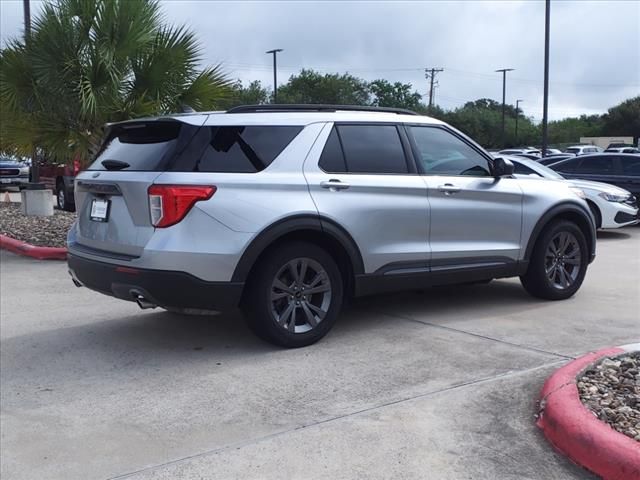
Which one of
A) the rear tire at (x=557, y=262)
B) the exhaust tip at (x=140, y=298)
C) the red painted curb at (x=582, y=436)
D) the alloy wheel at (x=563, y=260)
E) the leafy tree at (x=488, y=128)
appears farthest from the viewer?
the leafy tree at (x=488, y=128)

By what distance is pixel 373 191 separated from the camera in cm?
584

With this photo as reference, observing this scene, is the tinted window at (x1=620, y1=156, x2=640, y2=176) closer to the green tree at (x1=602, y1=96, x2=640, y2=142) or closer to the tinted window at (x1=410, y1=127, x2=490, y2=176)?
the tinted window at (x1=410, y1=127, x2=490, y2=176)

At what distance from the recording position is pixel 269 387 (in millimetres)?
4801

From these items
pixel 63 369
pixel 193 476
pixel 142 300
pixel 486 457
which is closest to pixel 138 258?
pixel 142 300

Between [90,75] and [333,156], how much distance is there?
599 centimetres

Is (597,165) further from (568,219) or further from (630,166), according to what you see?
(568,219)

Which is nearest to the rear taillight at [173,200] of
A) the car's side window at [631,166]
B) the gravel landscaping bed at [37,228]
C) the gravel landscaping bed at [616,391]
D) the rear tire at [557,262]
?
the gravel landscaping bed at [616,391]

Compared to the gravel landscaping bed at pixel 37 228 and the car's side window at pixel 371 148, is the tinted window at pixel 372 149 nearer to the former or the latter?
the car's side window at pixel 371 148

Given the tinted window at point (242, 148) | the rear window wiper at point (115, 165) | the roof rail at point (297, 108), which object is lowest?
the rear window wiper at point (115, 165)

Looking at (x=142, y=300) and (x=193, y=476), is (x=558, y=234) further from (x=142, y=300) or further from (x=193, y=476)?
(x=193, y=476)

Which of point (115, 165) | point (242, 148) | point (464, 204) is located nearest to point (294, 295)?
point (242, 148)

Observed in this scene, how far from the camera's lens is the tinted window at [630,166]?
14.7 meters

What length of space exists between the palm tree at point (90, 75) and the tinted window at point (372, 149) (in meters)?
5.42

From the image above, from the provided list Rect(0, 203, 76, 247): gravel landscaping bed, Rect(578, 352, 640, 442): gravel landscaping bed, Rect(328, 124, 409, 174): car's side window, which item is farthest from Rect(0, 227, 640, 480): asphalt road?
Rect(0, 203, 76, 247): gravel landscaping bed
